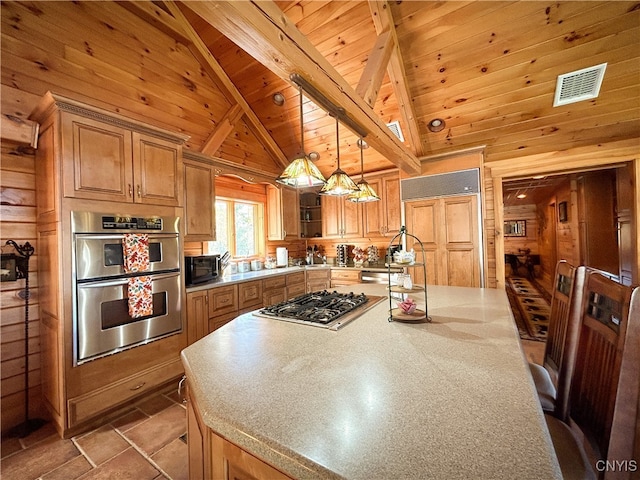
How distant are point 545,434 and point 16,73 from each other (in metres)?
3.51

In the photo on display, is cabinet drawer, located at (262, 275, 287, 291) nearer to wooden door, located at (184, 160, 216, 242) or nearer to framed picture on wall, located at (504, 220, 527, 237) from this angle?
wooden door, located at (184, 160, 216, 242)

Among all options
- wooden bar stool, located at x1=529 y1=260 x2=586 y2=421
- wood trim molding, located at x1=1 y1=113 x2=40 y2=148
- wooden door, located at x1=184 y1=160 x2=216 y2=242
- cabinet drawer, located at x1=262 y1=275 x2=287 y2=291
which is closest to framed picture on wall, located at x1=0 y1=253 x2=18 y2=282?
wood trim molding, located at x1=1 y1=113 x2=40 y2=148

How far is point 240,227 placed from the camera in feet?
13.2

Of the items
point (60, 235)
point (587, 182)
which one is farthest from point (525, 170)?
point (60, 235)

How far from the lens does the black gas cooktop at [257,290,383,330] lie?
142cm

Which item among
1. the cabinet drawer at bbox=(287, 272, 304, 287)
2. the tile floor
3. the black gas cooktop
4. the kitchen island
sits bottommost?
the tile floor

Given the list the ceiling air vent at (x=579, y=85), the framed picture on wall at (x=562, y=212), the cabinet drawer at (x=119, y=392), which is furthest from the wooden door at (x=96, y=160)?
the framed picture on wall at (x=562, y=212)

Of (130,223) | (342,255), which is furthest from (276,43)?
(342,255)

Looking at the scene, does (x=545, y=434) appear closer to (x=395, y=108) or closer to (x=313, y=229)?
(x=395, y=108)

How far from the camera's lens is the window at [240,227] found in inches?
147

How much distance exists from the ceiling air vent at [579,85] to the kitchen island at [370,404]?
264 centimetres

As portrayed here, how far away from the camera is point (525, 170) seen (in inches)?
125

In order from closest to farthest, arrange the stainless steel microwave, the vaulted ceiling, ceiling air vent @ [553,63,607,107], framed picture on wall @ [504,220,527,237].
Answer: the vaulted ceiling
ceiling air vent @ [553,63,607,107]
the stainless steel microwave
framed picture on wall @ [504,220,527,237]

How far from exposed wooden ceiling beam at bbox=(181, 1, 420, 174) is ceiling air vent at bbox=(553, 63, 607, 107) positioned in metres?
2.06
